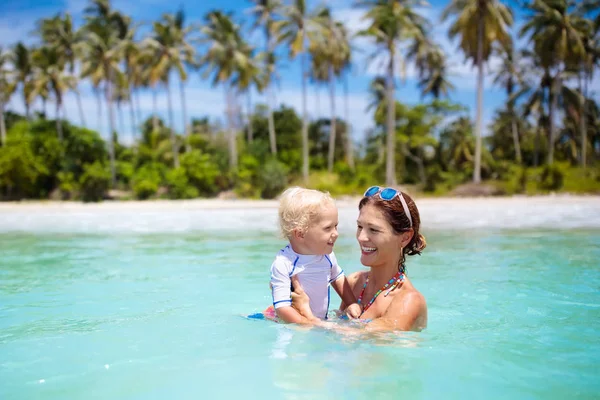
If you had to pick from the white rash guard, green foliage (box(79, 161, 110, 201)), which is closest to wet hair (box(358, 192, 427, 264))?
the white rash guard


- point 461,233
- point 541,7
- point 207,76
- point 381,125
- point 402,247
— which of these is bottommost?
point 461,233

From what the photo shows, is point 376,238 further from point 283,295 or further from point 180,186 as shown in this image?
point 180,186

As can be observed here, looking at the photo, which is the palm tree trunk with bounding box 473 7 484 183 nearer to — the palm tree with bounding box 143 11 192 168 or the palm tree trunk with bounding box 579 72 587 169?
the palm tree trunk with bounding box 579 72 587 169

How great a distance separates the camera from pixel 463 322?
13.9 ft

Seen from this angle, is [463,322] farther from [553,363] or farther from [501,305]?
[553,363]

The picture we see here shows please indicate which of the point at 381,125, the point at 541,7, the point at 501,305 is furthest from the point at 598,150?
the point at 501,305

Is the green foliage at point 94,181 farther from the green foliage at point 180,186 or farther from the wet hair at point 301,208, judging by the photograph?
the wet hair at point 301,208

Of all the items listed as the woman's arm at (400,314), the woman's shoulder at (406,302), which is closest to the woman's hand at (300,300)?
the woman's arm at (400,314)

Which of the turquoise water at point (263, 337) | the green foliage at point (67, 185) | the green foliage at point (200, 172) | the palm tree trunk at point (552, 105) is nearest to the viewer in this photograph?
the turquoise water at point (263, 337)

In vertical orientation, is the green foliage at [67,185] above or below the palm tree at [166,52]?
below

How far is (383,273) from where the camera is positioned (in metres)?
3.28

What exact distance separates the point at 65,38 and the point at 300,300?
40545 millimetres

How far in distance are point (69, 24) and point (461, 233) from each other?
35913mm

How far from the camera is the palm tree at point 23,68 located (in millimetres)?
38875
